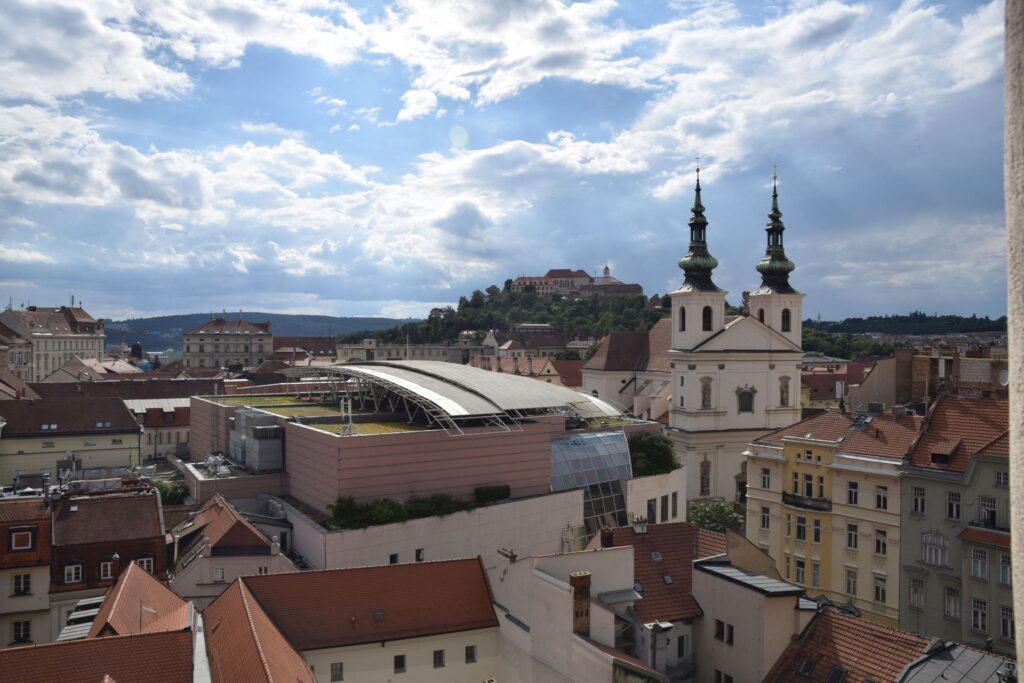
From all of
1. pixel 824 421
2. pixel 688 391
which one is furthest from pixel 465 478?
pixel 688 391

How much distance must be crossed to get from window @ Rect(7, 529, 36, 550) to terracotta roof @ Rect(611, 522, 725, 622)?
21.7 meters

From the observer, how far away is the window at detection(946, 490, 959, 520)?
32188 millimetres

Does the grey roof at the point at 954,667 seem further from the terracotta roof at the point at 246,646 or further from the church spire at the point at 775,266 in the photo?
the church spire at the point at 775,266

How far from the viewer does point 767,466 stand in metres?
41.7

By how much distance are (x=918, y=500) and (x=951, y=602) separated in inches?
159

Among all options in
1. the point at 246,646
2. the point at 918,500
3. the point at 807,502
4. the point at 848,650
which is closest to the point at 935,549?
the point at 918,500

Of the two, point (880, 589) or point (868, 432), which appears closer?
point (880, 589)

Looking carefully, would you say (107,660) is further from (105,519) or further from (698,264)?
(698,264)

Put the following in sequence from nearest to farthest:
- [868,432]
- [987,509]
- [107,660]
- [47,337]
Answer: [107,660] → [987,509] → [868,432] → [47,337]

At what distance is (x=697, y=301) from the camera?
69.8m

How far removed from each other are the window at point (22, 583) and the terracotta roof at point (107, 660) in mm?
12171

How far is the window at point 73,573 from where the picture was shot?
102 ft

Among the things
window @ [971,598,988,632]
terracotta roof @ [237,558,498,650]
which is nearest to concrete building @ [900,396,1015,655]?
window @ [971,598,988,632]

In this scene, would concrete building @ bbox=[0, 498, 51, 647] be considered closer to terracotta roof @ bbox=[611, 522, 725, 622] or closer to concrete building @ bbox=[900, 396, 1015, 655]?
terracotta roof @ bbox=[611, 522, 725, 622]
